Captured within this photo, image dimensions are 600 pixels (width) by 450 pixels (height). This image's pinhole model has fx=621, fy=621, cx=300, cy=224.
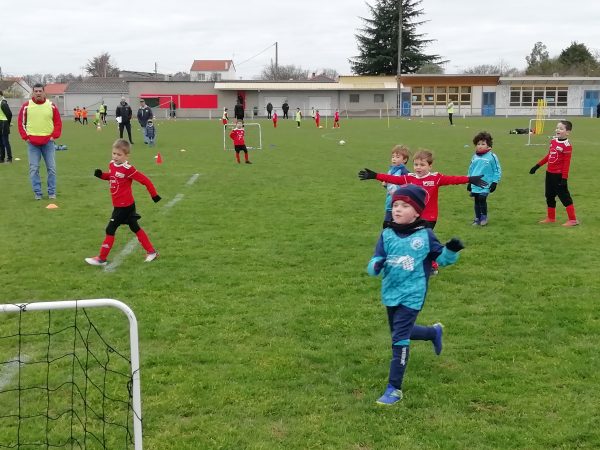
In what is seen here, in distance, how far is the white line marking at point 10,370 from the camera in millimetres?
4543

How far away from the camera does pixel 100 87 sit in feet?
259

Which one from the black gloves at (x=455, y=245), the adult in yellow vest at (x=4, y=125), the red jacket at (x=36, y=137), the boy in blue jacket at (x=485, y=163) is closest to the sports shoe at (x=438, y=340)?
the black gloves at (x=455, y=245)

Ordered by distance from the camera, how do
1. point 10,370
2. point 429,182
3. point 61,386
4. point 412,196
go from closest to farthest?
point 412,196 → point 61,386 → point 10,370 → point 429,182

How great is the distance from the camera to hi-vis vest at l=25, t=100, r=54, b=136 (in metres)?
11.5

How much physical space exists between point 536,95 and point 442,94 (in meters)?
9.89

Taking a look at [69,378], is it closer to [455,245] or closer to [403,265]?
[403,265]

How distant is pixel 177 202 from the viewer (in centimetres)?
1245

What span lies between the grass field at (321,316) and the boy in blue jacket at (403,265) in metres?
0.27

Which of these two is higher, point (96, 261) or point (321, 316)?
point (96, 261)

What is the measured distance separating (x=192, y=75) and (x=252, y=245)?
3916 inches

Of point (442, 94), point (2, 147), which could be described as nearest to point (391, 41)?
point (442, 94)

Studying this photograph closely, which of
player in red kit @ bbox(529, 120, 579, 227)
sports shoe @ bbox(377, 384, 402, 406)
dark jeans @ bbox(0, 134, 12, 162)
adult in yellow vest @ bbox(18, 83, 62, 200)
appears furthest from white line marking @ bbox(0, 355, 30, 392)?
dark jeans @ bbox(0, 134, 12, 162)

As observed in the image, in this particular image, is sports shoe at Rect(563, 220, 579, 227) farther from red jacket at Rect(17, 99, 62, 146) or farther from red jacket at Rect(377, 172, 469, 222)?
red jacket at Rect(17, 99, 62, 146)

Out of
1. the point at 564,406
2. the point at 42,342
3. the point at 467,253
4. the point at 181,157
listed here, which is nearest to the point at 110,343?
the point at 42,342
